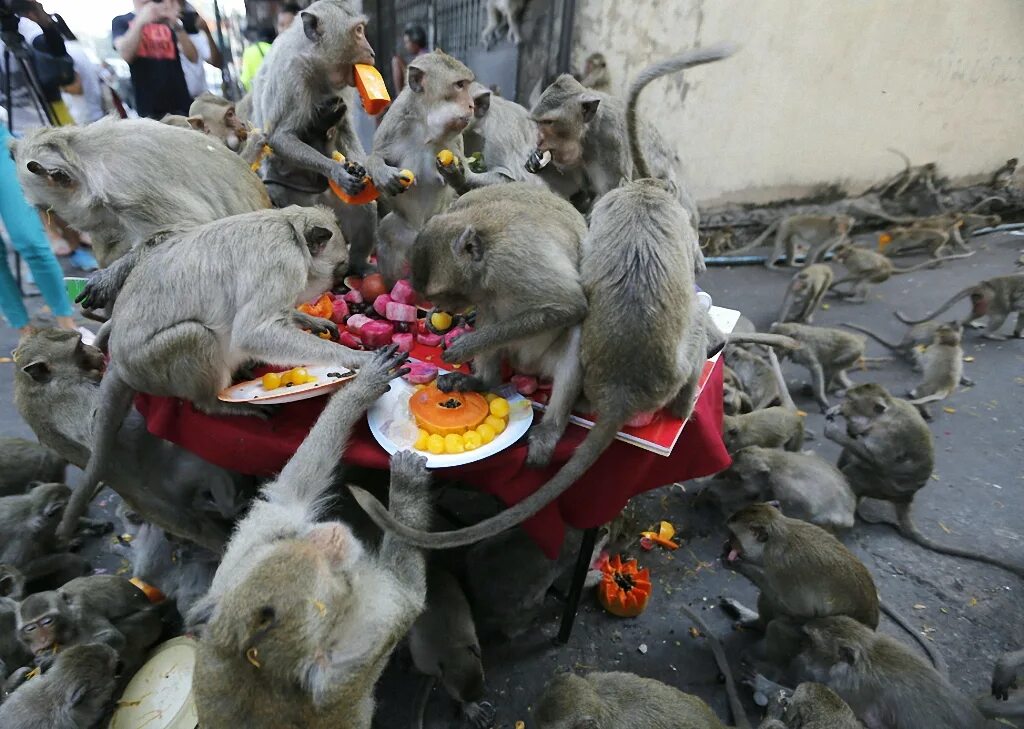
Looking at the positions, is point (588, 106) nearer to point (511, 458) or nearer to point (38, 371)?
point (511, 458)

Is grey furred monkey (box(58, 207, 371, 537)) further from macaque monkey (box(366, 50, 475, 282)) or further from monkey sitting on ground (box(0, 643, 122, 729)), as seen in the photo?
macaque monkey (box(366, 50, 475, 282))

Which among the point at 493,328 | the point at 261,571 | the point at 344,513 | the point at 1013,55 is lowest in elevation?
the point at 344,513

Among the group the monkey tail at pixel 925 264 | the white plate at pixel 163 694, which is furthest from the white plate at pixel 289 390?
the monkey tail at pixel 925 264

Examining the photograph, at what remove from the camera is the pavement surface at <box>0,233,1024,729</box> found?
3473 millimetres

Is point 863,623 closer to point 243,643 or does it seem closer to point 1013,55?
point 243,643

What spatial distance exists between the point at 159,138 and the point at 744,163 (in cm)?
982

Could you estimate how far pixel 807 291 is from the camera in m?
7.44

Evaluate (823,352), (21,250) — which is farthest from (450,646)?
(21,250)

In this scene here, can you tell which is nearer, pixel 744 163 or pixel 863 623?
pixel 863 623

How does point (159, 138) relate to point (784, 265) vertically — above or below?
above

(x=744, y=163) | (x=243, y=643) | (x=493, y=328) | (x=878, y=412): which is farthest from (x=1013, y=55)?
(x=243, y=643)

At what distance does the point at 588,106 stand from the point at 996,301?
6.74 metres

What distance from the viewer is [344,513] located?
3324mm

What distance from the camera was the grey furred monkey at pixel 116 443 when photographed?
3186 millimetres
